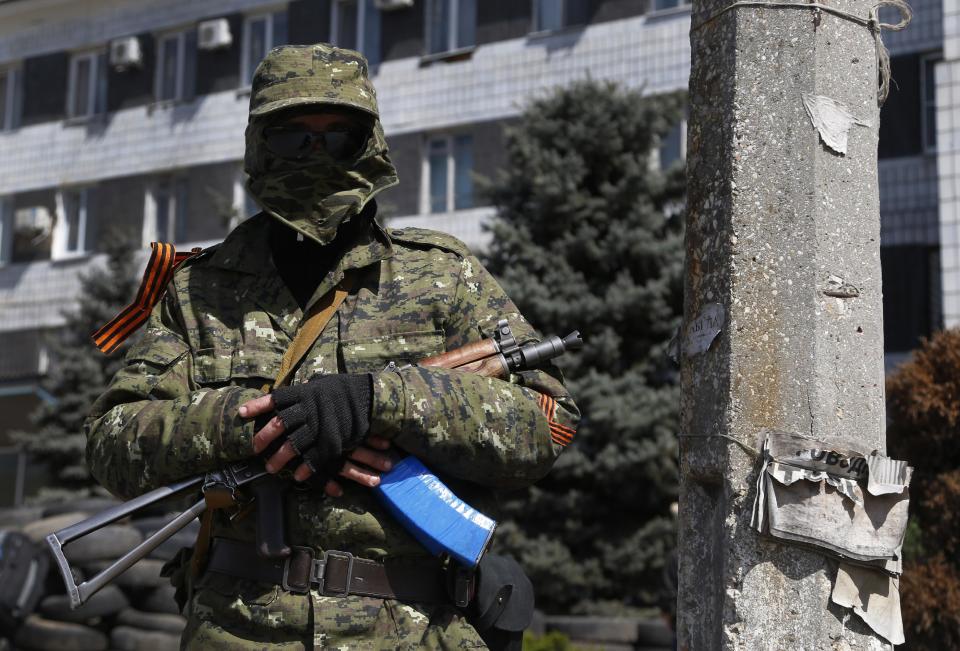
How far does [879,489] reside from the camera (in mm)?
2576

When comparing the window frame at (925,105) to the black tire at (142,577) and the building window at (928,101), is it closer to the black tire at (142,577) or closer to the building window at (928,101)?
the building window at (928,101)

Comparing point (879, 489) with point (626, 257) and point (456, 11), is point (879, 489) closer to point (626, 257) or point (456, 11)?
point (626, 257)

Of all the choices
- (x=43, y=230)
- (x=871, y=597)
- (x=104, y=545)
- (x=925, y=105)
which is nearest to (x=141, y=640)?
(x=104, y=545)

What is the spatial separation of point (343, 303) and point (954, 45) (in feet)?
35.9

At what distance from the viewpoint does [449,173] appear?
16688 mm

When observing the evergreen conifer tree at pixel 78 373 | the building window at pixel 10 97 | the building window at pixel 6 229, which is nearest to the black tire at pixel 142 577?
the evergreen conifer tree at pixel 78 373

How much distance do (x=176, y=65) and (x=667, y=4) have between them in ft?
28.6

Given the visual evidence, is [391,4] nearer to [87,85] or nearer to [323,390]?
[87,85]

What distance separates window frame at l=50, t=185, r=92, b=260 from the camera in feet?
66.6

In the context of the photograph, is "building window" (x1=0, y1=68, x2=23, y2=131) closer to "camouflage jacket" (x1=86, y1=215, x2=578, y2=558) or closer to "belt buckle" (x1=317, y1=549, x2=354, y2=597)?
"camouflage jacket" (x1=86, y1=215, x2=578, y2=558)

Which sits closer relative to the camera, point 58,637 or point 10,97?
point 58,637

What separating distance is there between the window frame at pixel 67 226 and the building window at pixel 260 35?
392cm

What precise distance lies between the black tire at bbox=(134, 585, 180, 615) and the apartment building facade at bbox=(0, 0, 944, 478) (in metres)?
5.11

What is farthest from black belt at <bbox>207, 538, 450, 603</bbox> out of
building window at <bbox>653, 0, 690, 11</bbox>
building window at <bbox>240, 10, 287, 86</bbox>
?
building window at <bbox>240, 10, 287, 86</bbox>
